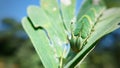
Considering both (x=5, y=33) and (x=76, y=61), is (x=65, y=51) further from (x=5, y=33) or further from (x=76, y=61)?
(x=5, y=33)

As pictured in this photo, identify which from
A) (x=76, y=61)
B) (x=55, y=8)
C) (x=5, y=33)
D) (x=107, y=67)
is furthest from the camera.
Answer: (x=5, y=33)

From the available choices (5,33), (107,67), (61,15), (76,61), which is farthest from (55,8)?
(5,33)
